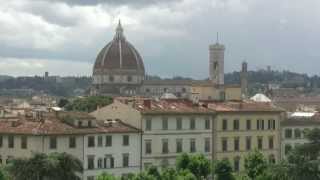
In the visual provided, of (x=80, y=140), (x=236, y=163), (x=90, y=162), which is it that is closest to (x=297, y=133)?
(x=236, y=163)

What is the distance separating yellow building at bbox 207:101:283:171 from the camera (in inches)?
3265

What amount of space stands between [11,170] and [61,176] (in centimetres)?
299

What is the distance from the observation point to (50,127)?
7125 centimetres

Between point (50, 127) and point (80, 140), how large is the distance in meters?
2.47

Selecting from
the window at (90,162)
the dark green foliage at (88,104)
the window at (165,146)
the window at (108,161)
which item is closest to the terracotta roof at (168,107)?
the window at (165,146)

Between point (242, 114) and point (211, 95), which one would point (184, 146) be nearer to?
point (242, 114)

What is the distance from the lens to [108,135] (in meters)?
74.2

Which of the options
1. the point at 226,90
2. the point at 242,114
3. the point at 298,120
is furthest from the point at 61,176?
the point at 226,90

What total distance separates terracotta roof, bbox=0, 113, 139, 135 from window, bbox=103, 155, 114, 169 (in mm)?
1889

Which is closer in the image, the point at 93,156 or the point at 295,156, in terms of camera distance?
the point at 295,156

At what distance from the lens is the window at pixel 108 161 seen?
Result: 73938mm

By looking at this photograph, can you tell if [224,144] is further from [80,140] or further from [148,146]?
[80,140]

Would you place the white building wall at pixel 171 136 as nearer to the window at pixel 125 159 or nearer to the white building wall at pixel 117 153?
the white building wall at pixel 117 153

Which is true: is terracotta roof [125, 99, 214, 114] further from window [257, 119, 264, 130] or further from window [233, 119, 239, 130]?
window [257, 119, 264, 130]
